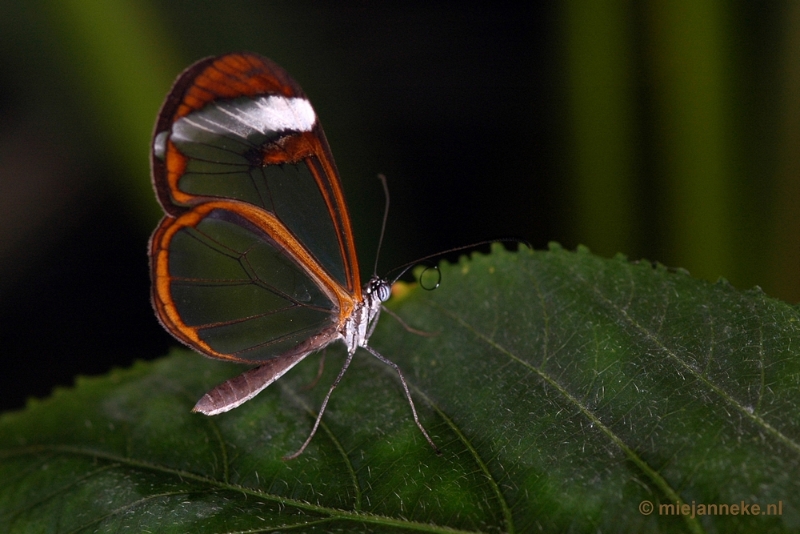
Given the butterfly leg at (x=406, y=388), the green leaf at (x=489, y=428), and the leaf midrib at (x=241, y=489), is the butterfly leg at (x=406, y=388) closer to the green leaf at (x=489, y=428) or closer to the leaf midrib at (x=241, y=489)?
the green leaf at (x=489, y=428)

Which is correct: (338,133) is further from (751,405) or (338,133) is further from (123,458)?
(751,405)

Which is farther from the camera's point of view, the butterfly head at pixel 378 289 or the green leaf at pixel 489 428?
the butterfly head at pixel 378 289

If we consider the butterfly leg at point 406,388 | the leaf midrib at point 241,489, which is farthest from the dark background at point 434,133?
the leaf midrib at point 241,489

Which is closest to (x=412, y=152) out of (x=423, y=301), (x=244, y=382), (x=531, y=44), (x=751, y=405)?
(x=531, y=44)

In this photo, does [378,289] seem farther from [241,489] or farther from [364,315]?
[241,489]

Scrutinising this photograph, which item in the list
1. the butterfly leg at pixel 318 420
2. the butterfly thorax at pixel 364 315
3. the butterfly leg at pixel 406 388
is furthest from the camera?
the butterfly thorax at pixel 364 315

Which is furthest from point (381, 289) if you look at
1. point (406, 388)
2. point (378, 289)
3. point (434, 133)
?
point (434, 133)
